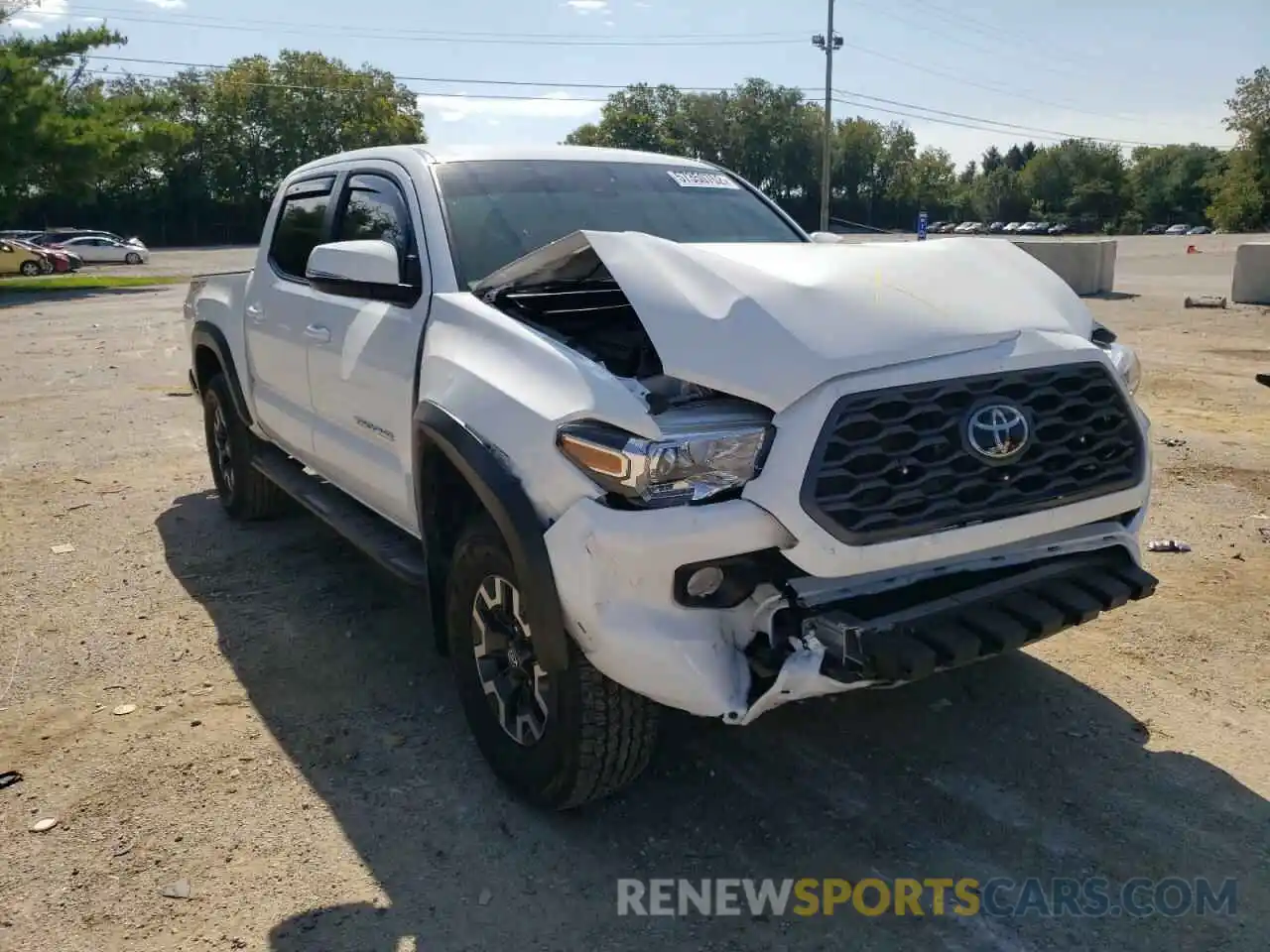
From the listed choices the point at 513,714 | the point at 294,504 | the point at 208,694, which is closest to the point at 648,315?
the point at 513,714

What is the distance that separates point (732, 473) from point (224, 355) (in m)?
4.00

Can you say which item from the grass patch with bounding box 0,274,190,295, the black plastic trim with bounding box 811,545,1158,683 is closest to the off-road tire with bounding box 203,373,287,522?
the black plastic trim with bounding box 811,545,1158,683

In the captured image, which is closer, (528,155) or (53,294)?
Result: (528,155)

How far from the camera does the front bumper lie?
2.59m

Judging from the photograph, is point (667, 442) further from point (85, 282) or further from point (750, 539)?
point (85, 282)

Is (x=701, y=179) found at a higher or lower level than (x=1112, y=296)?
higher

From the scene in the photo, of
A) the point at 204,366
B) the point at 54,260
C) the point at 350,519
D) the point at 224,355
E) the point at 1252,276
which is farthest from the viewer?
the point at 54,260

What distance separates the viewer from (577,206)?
13.6ft

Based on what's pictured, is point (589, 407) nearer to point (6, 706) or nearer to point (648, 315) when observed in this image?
point (648, 315)

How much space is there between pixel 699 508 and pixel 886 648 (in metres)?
0.57

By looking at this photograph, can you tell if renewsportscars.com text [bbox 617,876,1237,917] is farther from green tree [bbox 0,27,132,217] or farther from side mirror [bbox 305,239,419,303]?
green tree [bbox 0,27,132,217]

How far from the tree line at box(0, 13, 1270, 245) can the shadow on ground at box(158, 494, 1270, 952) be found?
2881 centimetres

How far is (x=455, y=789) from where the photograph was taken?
11.0 feet

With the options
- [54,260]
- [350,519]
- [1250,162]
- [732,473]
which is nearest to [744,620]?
[732,473]
